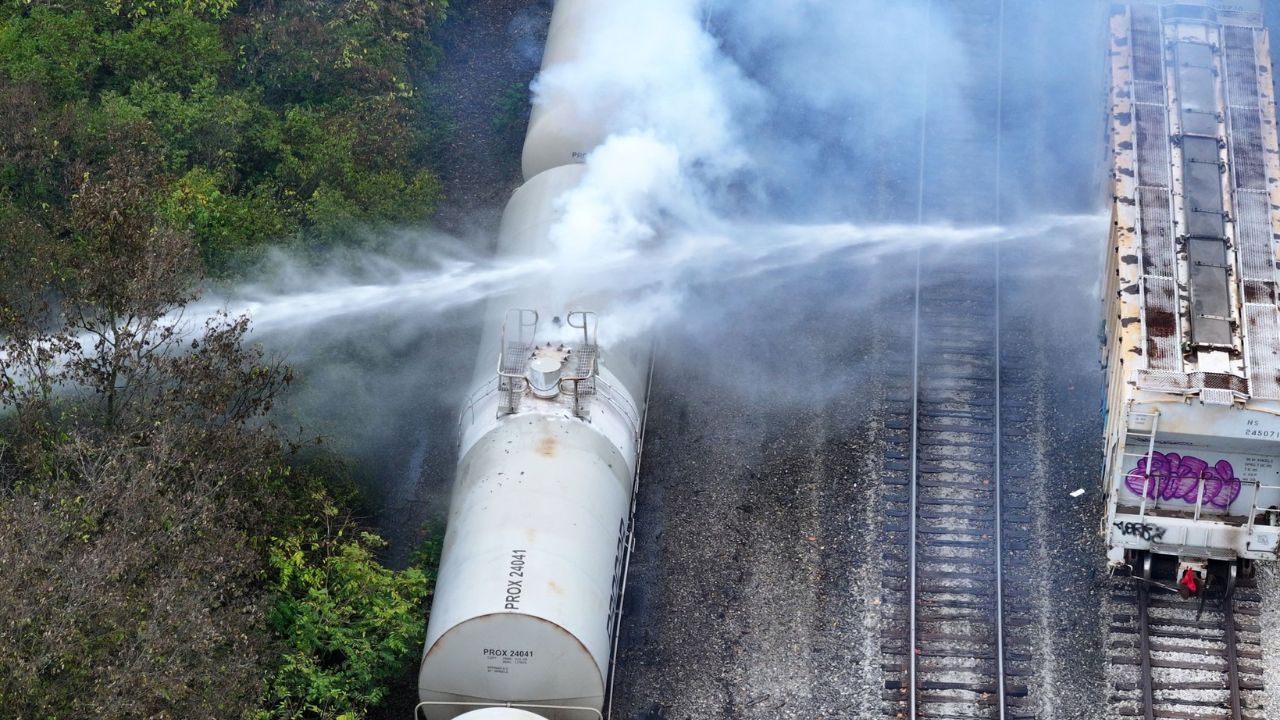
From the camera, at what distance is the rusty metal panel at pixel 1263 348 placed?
18.9 m

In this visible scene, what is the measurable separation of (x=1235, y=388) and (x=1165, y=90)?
6.19 metres

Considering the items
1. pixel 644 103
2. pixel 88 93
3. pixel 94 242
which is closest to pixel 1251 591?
pixel 644 103

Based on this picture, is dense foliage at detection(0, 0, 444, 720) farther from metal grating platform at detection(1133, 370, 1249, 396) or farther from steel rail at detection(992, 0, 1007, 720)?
metal grating platform at detection(1133, 370, 1249, 396)

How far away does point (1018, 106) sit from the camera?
2922 centimetres

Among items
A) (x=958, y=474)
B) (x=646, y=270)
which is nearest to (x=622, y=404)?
(x=646, y=270)

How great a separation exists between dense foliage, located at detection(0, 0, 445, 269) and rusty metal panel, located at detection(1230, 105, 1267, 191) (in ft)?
40.6

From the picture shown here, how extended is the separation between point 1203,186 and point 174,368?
13.7 meters

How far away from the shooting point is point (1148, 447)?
19.4 metres

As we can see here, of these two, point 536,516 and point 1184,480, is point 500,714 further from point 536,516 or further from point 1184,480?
point 1184,480

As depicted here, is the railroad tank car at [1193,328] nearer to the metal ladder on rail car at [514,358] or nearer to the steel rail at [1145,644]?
the steel rail at [1145,644]

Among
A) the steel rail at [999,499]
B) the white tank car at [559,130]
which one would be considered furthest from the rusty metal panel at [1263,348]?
the white tank car at [559,130]

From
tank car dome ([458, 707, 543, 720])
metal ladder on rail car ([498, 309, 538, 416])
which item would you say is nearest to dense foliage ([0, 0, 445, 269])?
metal ladder on rail car ([498, 309, 538, 416])

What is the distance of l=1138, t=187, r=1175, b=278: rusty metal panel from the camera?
810 inches

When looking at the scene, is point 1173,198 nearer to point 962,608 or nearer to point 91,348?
point 962,608
